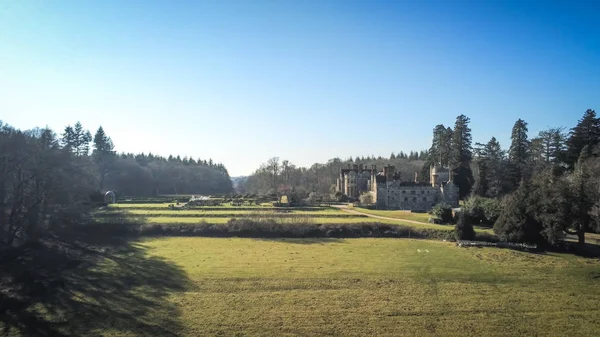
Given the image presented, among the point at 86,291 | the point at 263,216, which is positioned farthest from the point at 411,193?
the point at 86,291

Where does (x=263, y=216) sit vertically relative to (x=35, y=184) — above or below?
below

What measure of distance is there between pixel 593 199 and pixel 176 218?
4201 centimetres

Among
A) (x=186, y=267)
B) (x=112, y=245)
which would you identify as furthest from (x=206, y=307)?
(x=112, y=245)

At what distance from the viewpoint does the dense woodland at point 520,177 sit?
32.7 metres

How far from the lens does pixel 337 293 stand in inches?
800

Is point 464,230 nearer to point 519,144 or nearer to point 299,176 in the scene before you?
point 519,144

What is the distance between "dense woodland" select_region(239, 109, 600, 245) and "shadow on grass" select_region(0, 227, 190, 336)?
27.1m

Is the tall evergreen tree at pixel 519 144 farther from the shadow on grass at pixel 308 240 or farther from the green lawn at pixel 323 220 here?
the shadow on grass at pixel 308 240

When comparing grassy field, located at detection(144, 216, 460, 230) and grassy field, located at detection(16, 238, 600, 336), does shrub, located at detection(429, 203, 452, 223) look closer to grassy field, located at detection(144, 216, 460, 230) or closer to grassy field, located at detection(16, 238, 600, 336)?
grassy field, located at detection(144, 216, 460, 230)

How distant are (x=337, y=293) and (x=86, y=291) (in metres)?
13.6

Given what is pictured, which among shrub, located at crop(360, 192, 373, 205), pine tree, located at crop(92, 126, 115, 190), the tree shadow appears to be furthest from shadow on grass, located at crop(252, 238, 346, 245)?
pine tree, located at crop(92, 126, 115, 190)

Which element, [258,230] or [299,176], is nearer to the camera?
[258,230]

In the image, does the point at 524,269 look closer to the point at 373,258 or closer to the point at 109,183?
the point at 373,258

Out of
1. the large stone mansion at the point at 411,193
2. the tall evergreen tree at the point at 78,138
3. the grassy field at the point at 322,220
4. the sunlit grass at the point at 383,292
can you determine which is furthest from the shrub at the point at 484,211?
the tall evergreen tree at the point at 78,138
